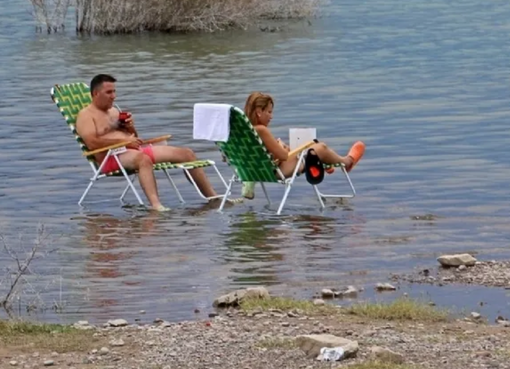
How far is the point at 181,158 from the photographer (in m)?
13.0

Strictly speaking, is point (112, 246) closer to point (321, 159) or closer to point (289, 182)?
point (289, 182)

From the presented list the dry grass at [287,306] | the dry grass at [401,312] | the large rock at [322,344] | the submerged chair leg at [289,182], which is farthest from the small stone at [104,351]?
the submerged chair leg at [289,182]

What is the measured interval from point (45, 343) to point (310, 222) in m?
4.89

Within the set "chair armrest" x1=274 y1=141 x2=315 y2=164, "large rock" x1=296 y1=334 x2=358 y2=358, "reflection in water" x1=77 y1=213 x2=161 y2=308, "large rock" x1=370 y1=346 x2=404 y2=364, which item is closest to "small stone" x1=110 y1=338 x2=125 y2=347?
"large rock" x1=296 y1=334 x2=358 y2=358

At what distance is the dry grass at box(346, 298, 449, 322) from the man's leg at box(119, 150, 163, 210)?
15.8ft

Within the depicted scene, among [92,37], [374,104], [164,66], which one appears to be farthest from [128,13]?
[374,104]

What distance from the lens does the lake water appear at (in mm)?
9750

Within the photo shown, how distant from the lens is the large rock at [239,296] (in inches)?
333

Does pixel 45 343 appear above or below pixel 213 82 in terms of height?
above

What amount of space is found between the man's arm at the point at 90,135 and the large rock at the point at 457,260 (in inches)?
161

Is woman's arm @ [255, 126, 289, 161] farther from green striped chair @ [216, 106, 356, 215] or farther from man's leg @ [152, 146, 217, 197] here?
man's leg @ [152, 146, 217, 197]

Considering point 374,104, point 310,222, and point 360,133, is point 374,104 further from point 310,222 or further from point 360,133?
point 310,222

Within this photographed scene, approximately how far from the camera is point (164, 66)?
26125 mm

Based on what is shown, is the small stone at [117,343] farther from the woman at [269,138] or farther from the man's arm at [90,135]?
the man's arm at [90,135]
